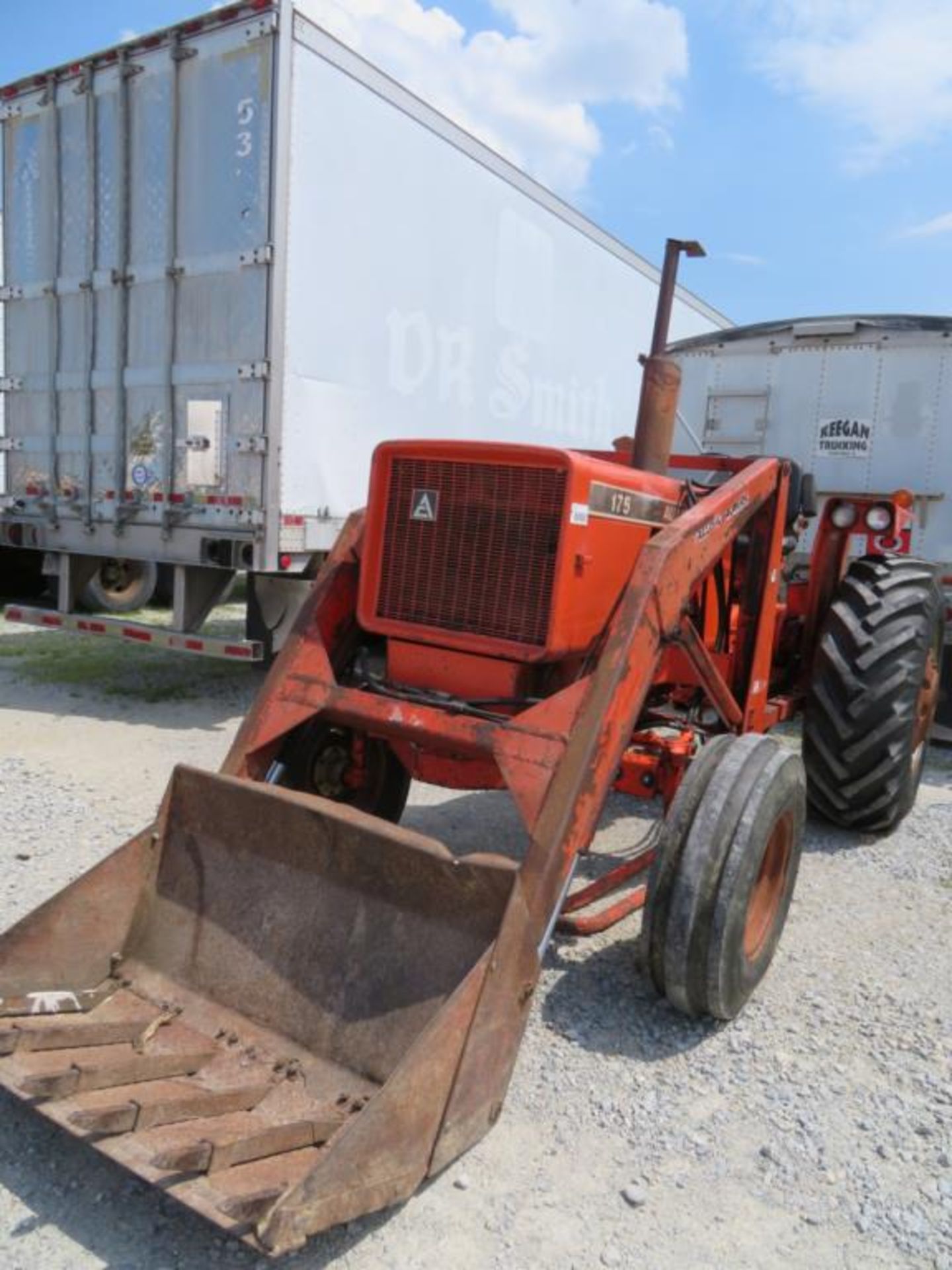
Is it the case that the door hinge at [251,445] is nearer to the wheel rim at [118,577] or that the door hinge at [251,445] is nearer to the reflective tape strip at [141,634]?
the reflective tape strip at [141,634]

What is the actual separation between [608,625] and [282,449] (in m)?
3.50

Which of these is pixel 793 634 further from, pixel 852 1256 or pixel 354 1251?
pixel 354 1251

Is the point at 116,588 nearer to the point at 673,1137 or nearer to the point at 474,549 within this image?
the point at 474,549

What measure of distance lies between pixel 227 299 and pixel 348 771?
3682 millimetres

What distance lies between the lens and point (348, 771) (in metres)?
4.34

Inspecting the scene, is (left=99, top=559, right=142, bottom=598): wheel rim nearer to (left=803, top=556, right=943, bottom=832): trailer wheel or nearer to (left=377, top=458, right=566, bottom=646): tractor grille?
(left=377, top=458, right=566, bottom=646): tractor grille

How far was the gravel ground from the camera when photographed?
7.91ft

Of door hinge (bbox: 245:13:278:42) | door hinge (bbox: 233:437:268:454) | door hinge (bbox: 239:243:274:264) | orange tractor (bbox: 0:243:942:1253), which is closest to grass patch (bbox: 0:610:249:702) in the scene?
door hinge (bbox: 233:437:268:454)

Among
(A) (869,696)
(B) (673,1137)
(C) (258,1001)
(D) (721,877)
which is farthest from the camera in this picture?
(A) (869,696)

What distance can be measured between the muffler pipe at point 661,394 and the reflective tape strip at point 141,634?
3362 mm

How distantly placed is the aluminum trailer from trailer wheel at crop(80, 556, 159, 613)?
14.7 feet

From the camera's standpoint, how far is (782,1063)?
3.20 m

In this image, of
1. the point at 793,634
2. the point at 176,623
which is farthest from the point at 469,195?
the point at 793,634

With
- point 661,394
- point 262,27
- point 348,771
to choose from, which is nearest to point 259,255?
point 262,27
